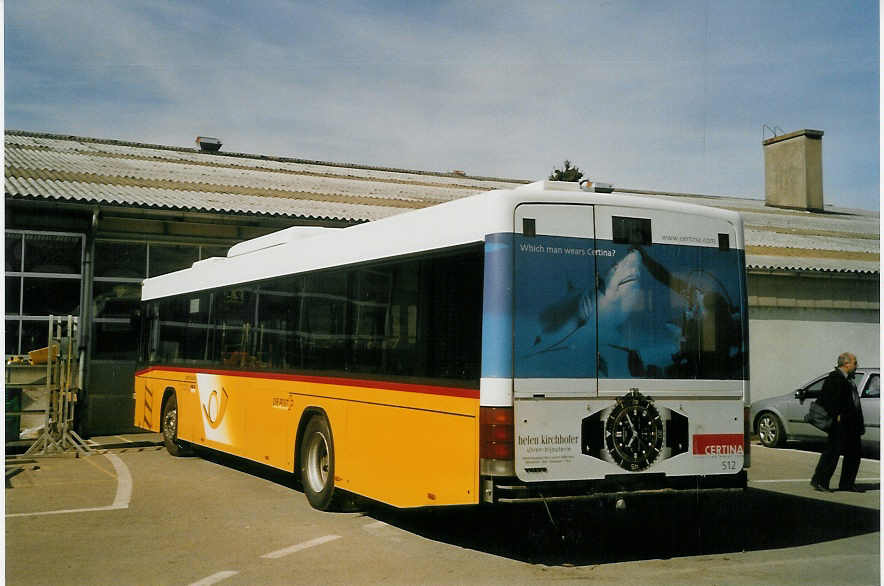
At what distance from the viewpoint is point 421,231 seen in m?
8.23

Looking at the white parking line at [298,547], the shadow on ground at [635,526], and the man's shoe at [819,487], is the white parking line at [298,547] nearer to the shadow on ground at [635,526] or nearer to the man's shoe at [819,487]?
the shadow on ground at [635,526]

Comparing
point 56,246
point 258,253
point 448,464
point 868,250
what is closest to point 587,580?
point 448,464

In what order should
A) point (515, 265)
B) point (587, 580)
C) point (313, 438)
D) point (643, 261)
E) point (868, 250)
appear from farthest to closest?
1. point (868, 250)
2. point (313, 438)
3. point (643, 261)
4. point (515, 265)
5. point (587, 580)

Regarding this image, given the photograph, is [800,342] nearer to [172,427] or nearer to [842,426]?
[842,426]

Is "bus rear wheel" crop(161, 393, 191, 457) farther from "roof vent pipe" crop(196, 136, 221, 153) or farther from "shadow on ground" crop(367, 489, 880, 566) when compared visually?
"roof vent pipe" crop(196, 136, 221, 153)

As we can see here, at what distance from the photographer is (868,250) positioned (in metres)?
25.6

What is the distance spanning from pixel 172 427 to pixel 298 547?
7.73 meters

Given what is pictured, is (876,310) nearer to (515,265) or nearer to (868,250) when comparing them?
(868,250)

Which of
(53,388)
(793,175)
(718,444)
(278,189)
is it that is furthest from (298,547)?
(793,175)

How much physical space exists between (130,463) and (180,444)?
0.94 metres

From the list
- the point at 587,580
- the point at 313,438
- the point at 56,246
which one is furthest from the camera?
the point at 56,246

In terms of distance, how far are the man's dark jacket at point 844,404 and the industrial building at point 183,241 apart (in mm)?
9759

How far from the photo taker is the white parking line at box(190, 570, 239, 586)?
6711 mm

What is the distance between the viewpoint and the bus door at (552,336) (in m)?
7.23
